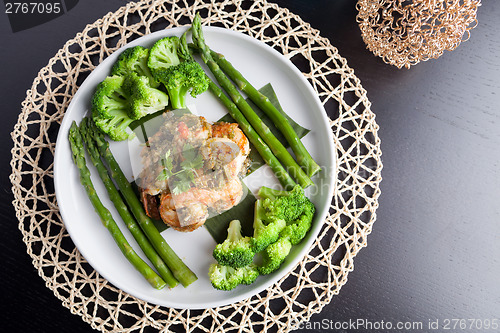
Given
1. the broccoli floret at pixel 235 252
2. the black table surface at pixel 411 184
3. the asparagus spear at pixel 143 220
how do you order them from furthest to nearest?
the black table surface at pixel 411 184 < the asparagus spear at pixel 143 220 < the broccoli floret at pixel 235 252

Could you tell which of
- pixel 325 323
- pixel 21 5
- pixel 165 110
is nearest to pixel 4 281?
pixel 165 110

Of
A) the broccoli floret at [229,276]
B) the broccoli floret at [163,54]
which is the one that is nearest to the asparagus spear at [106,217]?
the broccoli floret at [229,276]

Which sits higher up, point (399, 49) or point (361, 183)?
point (399, 49)

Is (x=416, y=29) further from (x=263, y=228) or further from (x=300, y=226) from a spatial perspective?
(x=263, y=228)

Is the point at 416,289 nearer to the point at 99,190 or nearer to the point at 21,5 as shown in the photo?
the point at 99,190

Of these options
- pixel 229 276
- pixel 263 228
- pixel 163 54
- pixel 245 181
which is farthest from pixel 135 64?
pixel 229 276

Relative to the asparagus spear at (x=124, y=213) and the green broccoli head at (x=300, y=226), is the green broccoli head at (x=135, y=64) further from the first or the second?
the green broccoli head at (x=300, y=226)

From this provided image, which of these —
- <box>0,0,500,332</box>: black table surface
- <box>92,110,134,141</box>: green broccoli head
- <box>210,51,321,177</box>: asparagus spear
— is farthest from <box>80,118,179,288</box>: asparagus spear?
<box>210,51,321,177</box>: asparagus spear

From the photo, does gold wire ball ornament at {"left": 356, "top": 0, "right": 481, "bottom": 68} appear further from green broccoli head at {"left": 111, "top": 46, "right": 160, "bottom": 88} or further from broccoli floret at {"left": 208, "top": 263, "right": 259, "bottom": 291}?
broccoli floret at {"left": 208, "top": 263, "right": 259, "bottom": 291}
